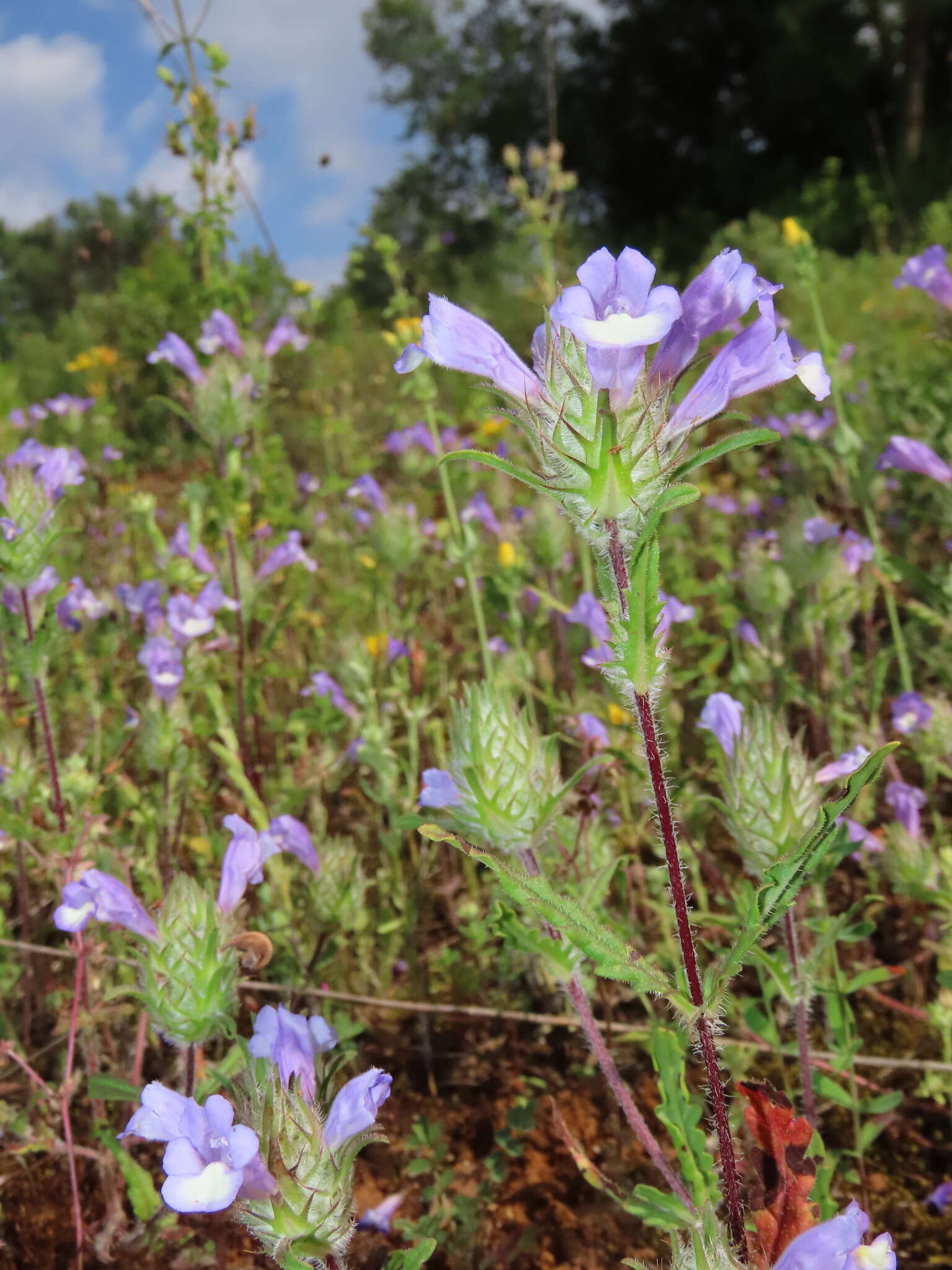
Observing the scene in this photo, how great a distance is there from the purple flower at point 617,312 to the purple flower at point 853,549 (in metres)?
2.10

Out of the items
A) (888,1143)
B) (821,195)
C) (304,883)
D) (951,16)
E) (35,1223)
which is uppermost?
(951,16)

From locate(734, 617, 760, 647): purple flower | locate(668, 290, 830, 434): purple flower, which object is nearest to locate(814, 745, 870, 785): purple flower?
locate(668, 290, 830, 434): purple flower

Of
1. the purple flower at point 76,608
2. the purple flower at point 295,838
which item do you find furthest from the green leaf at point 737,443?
the purple flower at point 76,608

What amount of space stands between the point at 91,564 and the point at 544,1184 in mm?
3913

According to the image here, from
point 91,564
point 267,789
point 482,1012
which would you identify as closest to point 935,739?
point 482,1012

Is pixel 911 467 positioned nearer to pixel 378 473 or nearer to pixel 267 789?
pixel 267 789

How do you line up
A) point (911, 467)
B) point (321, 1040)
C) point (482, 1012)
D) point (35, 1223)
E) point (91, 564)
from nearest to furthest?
point (321, 1040)
point (35, 1223)
point (482, 1012)
point (911, 467)
point (91, 564)

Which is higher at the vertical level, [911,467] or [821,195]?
[821,195]

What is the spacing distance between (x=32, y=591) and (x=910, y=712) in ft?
7.46

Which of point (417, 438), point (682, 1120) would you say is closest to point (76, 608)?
point (417, 438)

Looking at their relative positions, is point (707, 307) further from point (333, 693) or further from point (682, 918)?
point (333, 693)

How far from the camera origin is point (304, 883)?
209 cm

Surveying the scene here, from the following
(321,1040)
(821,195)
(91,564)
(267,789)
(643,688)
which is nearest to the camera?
(643,688)

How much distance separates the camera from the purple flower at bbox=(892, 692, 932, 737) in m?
2.35
